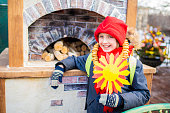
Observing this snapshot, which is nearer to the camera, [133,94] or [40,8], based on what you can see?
[133,94]

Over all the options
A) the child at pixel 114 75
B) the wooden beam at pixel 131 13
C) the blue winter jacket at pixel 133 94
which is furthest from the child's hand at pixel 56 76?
the wooden beam at pixel 131 13

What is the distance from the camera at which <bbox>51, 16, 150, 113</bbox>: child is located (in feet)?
4.12

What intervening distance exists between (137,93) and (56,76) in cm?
78

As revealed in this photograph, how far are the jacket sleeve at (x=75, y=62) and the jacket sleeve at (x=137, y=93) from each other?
0.59 metres

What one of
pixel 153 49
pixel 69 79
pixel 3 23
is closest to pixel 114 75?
pixel 69 79

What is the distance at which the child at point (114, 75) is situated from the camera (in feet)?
4.12

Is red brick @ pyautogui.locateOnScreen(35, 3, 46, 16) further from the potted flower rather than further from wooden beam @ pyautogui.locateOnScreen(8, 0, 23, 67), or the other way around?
the potted flower

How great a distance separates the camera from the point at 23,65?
202 centimetres

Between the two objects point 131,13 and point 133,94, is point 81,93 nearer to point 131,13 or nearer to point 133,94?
point 133,94

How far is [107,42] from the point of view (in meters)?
1.51

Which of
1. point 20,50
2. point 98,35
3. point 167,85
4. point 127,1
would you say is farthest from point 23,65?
point 167,85

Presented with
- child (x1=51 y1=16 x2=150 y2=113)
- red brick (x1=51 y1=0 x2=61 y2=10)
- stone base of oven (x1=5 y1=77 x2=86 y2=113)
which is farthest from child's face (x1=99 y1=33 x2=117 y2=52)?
red brick (x1=51 y1=0 x2=61 y2=10)

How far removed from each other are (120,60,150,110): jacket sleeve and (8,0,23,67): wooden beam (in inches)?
49.6

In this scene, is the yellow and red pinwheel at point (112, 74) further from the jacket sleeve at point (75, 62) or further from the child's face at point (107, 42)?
the jacket sleeve at point (75, 62)
